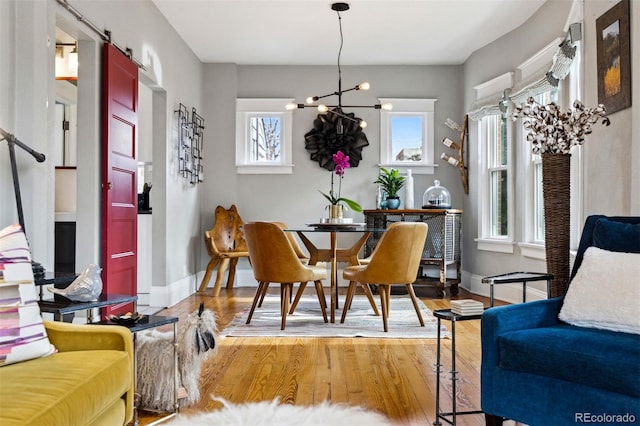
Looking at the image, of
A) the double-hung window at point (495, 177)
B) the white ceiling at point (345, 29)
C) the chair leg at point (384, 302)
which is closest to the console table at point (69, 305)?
the chair leg at point (384, 302)

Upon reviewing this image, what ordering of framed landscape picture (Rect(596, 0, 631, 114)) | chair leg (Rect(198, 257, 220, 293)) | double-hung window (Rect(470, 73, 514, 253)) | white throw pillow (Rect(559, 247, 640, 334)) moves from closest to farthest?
white throw pillow (Rect(559, 247, 640, 334))
framed landscape picture (Rect(596, 0, 631, 114))
double-hung window (Rect(470, 73, 514, 253))
chair leg (Rect(198, 257, 220, 293))

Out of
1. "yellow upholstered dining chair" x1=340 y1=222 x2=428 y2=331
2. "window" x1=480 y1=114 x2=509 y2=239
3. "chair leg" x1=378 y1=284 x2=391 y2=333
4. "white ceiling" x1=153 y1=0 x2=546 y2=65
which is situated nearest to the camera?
"yellow upholstered dining chair" x1=340 y1=222 x2=428 y2=331

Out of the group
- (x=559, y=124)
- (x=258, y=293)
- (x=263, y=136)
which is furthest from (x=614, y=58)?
(x=263, y=136)

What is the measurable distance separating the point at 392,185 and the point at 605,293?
4507mm

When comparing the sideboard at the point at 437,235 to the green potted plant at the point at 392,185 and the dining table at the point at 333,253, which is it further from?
the dining table at the point at 333,253

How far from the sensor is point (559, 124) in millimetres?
2811

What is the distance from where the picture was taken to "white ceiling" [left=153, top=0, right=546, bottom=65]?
16.8 ft

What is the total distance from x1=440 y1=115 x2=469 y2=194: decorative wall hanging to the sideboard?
2.00 feet

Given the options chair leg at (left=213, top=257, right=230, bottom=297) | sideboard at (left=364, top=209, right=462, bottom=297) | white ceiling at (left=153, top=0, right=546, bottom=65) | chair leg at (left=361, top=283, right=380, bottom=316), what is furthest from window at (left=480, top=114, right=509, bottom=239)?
chair leg at (left=213, top=257, right=230, bottom=297)

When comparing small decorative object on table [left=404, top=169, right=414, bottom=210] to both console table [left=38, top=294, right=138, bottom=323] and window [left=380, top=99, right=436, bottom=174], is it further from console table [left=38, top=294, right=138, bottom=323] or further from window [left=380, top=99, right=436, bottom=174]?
console table [left=38, top=294, right=138, bottom=323]

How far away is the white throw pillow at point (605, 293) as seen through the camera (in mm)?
2096

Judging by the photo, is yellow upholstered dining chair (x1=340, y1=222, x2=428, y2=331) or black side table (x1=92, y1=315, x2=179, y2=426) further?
yellow upholstered dining chair (x1=340, y1=222, x2=428, y2=331)

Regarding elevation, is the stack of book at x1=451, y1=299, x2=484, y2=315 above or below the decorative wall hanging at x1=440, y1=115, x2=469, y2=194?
below

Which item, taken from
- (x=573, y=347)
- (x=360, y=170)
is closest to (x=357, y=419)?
(x=573, y=347)
